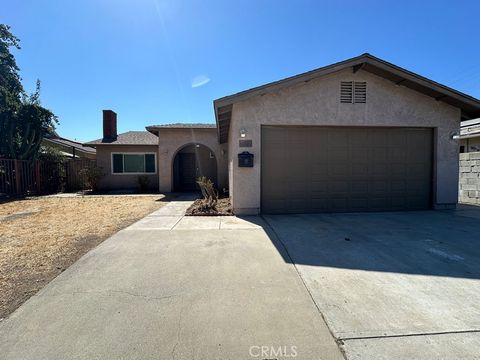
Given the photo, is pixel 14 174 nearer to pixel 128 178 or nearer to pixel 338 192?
pixel 128 178

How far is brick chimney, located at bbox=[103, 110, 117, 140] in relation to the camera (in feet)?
53.8

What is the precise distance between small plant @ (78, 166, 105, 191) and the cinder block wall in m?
18.4

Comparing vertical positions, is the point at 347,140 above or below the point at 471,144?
below

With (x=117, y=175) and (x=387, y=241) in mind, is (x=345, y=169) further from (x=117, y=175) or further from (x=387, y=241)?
(x=117, y=175)

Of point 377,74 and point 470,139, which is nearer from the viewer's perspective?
point 377,74

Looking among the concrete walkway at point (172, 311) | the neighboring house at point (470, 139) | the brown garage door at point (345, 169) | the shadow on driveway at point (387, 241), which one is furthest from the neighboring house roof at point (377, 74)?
the neighboring house at point (470, 139)

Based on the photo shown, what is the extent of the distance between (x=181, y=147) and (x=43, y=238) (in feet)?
30.1

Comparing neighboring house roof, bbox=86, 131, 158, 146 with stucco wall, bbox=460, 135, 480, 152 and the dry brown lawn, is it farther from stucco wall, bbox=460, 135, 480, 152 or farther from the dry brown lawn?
stucco wall, bbox=460, 135, 480, 152

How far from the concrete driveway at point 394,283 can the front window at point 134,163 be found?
11.9 meters

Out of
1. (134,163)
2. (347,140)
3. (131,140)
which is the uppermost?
(131,140)

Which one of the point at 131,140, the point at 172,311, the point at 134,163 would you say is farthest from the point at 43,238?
the point at 131,140

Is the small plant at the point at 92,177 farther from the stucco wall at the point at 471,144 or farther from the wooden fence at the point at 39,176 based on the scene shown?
the stucco wall at the point at 471,144

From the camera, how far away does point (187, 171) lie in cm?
1569

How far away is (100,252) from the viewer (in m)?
4.41
